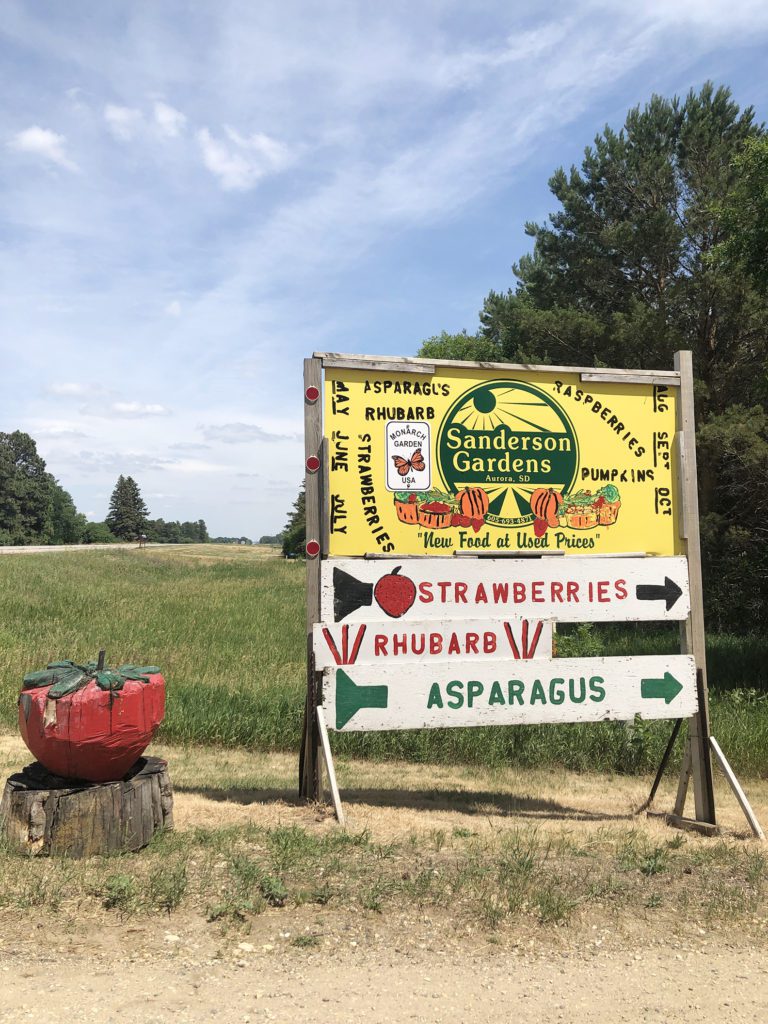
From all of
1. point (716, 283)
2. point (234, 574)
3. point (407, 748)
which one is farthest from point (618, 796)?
point (234, 574)

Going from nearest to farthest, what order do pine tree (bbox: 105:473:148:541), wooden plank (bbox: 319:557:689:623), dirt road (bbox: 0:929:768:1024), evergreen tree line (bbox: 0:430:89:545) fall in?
dirt road (bbox: 0:929:768:1024) → wooden plank (bbox: 319:557:689:623) → evergreen tree line (bbox: 0:430:89:545) → pine tree (bbox: 105:473:148:541)

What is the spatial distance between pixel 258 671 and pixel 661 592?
7844mm

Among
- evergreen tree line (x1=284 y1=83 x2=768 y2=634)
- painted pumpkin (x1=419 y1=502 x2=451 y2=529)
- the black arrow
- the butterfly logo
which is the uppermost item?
evergreen tree line (x1=284 y1=83 x2=768 y2=634)

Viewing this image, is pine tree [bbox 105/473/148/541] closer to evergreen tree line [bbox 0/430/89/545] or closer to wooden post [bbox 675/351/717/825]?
evergreen tree line [bbox 0/430/89/545]

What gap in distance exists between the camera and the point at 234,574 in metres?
43.9

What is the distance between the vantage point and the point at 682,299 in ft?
69.6

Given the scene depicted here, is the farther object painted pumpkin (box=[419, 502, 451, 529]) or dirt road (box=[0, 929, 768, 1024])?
painted pumpkin (box=[419, 502, 451, 529])

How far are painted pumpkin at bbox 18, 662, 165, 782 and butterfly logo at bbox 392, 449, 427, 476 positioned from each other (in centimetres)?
235

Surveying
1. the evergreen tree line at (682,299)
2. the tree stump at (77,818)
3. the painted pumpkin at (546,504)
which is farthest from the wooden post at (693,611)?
the evergreen tree line at (682,299)

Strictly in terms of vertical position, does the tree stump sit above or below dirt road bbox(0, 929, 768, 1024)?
above

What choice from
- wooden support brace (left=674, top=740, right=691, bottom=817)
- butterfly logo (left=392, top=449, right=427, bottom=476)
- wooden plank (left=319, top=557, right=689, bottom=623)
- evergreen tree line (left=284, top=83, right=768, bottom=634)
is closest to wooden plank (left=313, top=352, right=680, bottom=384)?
butterfly logo (left=392, top=449, right=427, bottom=476)

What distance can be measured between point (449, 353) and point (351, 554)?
5327cm

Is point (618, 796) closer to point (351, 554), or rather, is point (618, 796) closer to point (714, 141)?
point (351, 554)

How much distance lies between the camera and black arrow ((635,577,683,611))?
6.24m
